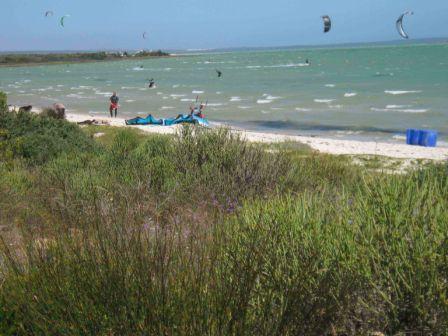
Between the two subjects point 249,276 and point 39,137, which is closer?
point 249,276

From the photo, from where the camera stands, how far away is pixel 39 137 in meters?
12.2

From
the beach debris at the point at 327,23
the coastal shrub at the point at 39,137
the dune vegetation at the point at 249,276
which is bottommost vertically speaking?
the coastal shrub at the point at 39,137

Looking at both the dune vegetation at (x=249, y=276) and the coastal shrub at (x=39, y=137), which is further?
the coastal shrub at (x=39, y=137)

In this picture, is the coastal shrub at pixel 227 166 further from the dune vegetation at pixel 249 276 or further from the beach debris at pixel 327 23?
the beach debris at pixel 327 23

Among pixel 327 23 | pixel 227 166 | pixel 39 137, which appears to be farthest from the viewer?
pixel 327 23

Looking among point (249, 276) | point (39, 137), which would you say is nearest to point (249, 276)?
point (249, 276)

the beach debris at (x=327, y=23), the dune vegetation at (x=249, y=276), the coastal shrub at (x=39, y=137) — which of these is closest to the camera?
the dune vegetation at (x=249, y=276)

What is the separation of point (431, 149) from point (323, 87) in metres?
32.5

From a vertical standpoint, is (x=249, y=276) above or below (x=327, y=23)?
below

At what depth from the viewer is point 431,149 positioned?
20.5 m

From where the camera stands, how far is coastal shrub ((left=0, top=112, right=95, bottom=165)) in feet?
38.7

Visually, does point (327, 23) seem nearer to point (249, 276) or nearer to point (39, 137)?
point (39, 137)

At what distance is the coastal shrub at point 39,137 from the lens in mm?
11797

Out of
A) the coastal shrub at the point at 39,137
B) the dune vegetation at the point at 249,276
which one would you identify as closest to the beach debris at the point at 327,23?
the coastal shrub at the point at 39,137
